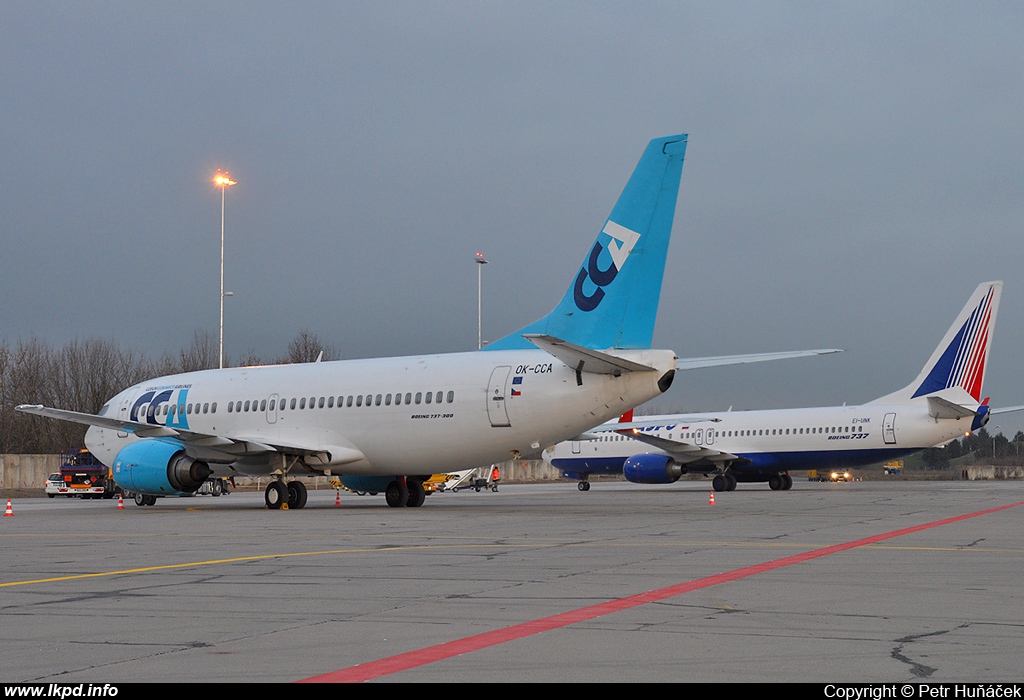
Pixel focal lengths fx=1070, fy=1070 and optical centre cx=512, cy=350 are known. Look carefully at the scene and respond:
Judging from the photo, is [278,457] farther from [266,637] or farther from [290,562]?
[266,637]

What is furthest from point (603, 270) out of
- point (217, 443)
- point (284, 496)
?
point (284, 496)

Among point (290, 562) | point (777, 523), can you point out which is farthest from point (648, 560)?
point (777, 523)

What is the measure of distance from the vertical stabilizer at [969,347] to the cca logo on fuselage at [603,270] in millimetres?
24128

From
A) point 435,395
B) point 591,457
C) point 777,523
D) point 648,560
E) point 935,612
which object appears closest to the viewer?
point 935,612

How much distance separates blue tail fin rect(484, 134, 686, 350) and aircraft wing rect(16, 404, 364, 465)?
659 cm

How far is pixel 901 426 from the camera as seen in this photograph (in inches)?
1618

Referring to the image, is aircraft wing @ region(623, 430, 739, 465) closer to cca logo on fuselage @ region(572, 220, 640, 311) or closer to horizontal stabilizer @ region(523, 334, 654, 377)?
cca logo on fuselage @ region(572, 220, 640, 311)

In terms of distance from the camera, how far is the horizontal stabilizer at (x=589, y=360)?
64.3 ft

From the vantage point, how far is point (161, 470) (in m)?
24.3

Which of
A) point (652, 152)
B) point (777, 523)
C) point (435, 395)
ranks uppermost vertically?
point (652, 152)

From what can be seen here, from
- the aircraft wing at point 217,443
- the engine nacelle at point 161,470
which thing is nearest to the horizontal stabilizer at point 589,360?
the aircraft wing at point 217,443

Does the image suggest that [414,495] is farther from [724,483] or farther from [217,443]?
[724,483]

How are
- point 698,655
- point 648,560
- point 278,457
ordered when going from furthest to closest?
point 278,457, point 648,560, point 698,655

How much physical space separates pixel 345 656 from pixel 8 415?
65.3 m
